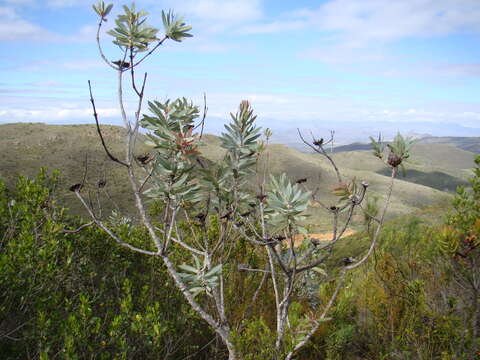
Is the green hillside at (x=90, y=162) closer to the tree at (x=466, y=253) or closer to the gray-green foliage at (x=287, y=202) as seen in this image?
the tree at (x=466, y=253)

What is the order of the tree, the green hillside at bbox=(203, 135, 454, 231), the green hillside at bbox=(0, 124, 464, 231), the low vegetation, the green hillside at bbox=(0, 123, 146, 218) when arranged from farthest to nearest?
the green hillside at bbox=(203, 135, 454, 231) < the green hillside at bbox=(0, 123, 146, 218) < the green hillside at bbox=(0, 124, 464, 231) < the tree < the low vegetation

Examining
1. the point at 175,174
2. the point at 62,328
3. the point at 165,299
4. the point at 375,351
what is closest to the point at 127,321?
the point at 62,328

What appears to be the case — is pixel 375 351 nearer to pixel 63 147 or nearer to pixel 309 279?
pixel 309 279

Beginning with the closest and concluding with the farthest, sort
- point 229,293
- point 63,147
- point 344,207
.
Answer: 1. point 344,207
2. point 229,293
3. point 63,147

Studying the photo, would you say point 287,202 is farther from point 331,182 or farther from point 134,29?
point 331,182

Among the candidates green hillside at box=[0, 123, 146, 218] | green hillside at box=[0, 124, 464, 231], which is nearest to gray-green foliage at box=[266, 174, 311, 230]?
green hillside at box=[0, 124, 464, 231]

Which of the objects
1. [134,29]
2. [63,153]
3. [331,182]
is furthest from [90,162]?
[331,182]

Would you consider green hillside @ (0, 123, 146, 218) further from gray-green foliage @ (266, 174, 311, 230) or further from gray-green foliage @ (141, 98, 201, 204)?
gray-green foliage @ (266, 174, 311, 230)

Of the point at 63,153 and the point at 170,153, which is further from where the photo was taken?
the point at 63,153

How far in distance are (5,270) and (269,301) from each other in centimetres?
243

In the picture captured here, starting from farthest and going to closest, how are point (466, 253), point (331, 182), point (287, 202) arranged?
point (331, 182), point (466, 253), point (287, 202)

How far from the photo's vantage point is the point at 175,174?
2168mm

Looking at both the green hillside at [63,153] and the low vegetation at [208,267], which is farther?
the green hillside at [63,153]

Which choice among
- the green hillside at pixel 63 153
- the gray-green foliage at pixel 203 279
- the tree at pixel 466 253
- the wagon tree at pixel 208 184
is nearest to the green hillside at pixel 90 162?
the green hillside at pixel 63 153
